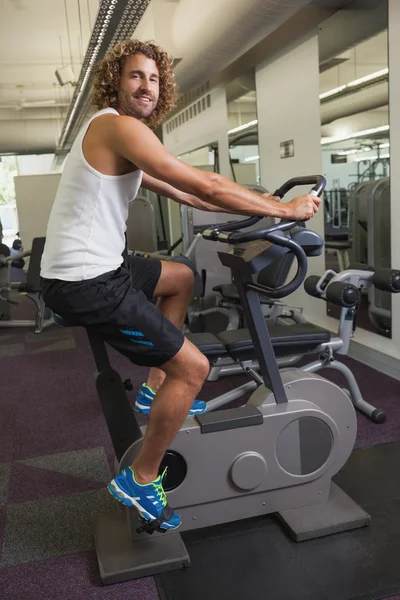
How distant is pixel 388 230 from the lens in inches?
156

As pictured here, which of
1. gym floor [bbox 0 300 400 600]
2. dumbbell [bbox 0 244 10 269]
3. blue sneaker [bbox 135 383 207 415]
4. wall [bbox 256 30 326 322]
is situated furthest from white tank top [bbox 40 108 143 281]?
dumbbell [bbox 0 244 10 269]

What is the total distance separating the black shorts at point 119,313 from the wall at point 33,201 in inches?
389

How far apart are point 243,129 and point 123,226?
4.68 m

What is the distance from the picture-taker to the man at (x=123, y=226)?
5.24 feet

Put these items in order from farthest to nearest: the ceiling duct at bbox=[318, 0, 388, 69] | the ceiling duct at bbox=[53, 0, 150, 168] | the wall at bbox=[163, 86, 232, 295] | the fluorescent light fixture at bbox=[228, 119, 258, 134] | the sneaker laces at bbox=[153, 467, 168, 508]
Answer: the fluorescent light fixture at bbox=[228, 119, 258, 134], the wall at bbox=[163, 86, 232, 295], the ceiling duct at bbox=[53, 0, 150, 168], the ceiling duct at bbox=[318, 0, 388, 69], the sneaker laces at bbox=[153, 467, 168, 508]

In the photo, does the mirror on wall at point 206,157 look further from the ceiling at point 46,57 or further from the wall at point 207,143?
the ceiling at point 46,57

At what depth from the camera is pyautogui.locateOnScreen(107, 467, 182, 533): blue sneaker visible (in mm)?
1764

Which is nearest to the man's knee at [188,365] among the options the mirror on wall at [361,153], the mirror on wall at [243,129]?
the mirror on wall at [361,153]

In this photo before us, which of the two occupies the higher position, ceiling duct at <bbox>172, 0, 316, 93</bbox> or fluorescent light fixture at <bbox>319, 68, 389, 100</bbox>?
ceiling duct at <bbox>172, 0, 316, 93</bbox>

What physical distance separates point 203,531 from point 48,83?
30.5 feet

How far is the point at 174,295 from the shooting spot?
2.14m

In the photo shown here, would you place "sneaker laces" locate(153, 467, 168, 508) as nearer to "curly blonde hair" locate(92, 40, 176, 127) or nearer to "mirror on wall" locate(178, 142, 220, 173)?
"curly blonde hair" locate(92, 40, 176, 127)

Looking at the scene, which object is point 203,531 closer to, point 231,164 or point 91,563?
point 91,563

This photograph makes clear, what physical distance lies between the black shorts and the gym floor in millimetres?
747
